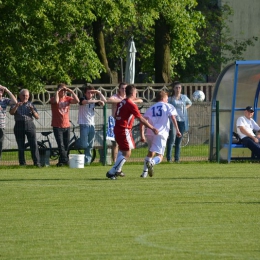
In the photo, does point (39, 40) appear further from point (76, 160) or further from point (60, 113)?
point (76, 160)

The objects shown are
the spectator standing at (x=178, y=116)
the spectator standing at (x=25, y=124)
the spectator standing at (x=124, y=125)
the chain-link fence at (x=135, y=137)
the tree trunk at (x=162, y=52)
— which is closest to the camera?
the spectator standing at (x=124, y=125)

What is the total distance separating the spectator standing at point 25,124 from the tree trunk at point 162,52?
16.5m

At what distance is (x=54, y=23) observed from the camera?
108ft

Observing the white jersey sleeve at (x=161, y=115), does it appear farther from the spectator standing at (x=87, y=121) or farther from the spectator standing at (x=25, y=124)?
the spectator standing at (x=25, y=124)

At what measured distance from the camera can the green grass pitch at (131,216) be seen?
9670 millimetres

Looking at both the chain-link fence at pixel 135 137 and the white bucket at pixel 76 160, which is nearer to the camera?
the white bucket at pixel 76 160

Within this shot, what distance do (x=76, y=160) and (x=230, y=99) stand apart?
15.2ft

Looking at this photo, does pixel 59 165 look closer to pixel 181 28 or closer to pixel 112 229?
pixel 112 229

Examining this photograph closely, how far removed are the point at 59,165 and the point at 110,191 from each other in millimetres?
7390

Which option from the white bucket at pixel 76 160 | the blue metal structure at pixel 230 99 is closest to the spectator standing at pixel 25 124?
the white bucket at pixel 76 160

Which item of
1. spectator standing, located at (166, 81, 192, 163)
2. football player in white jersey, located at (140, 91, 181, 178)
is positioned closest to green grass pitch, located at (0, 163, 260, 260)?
football player in white jersey, located at (140, 91, 181, 178)

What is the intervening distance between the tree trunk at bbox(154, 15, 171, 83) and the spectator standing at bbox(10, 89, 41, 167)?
16.5 m

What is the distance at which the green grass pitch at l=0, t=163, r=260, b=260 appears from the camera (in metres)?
9.67

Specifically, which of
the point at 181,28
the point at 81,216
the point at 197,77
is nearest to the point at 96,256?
the point at 81,216
